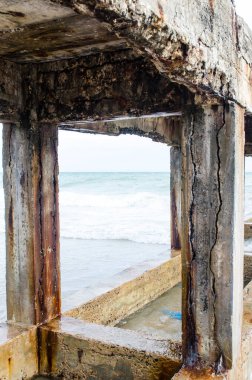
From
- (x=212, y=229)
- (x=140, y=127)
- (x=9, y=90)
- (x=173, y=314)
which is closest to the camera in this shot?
(x=212, y=229)

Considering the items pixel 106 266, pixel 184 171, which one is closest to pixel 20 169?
pixel 184 171

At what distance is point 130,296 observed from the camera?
576 cm

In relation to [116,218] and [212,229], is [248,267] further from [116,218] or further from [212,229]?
[116,218]

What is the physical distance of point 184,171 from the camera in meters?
2.92

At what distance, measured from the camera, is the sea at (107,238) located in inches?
264

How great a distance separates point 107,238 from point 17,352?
14.4m

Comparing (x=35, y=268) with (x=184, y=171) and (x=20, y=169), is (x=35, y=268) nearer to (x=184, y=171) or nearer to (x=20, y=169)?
(x=20, y=169)

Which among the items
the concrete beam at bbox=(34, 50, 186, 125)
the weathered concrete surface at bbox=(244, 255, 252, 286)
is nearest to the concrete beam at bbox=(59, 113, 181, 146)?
the concrete beam at bbox=(34, 50, 186, 125)

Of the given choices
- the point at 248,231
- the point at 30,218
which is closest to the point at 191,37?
the point at 30,218

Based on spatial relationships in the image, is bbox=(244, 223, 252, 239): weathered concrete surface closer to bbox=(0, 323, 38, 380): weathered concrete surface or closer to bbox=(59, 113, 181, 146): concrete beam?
bbox=(59, 113, 181, 146): concrete beam

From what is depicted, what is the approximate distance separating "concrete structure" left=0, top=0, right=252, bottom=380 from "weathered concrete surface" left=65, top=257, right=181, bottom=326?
38.9 inches

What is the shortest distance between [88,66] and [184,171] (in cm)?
123

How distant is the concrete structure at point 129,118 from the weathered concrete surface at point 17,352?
3 centimetres

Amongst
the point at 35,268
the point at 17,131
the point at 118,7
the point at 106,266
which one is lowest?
the point at 106,266
